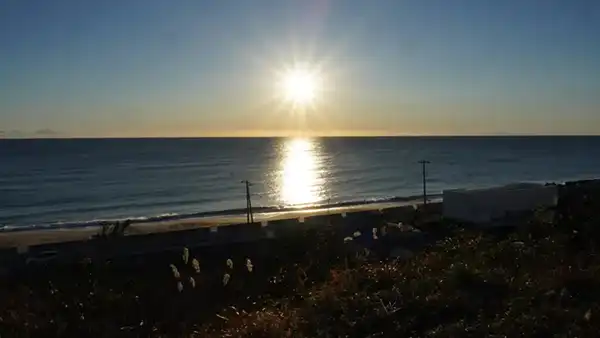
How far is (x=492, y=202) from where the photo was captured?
18.8 m

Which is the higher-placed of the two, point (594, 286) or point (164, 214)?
point (594, 286)

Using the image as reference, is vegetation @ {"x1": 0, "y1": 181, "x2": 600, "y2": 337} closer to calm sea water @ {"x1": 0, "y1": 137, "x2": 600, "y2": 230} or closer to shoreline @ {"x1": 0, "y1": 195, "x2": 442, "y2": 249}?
shoreline @ {"x1": 0, "y1": 195, "x2": 442, "y2": 249}

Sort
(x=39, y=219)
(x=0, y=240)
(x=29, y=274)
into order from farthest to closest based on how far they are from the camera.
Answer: (x=39, y=219)
(x=0, y=240)
(x=29, y=274)

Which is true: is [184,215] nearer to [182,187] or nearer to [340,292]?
[182,187]

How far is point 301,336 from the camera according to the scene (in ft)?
23.5

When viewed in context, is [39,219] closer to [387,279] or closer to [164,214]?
[164,214]

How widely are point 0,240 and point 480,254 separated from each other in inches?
909

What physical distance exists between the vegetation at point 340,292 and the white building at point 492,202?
323 centimetres

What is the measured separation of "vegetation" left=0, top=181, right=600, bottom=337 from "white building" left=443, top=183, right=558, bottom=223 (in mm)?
3235

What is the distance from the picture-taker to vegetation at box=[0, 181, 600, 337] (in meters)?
7.21

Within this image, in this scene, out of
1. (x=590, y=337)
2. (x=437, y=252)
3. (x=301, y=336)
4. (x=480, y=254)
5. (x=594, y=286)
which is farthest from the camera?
(x=437, y=252)

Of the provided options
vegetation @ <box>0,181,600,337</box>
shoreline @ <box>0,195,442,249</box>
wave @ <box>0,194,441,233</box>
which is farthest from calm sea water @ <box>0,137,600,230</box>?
vegetation @ <box>0,181,600,337</box>

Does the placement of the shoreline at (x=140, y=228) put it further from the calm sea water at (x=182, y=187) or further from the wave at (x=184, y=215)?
the calm sea water at (x=182, y=187)

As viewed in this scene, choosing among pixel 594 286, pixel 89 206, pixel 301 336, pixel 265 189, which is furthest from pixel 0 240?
pixel 265 189
